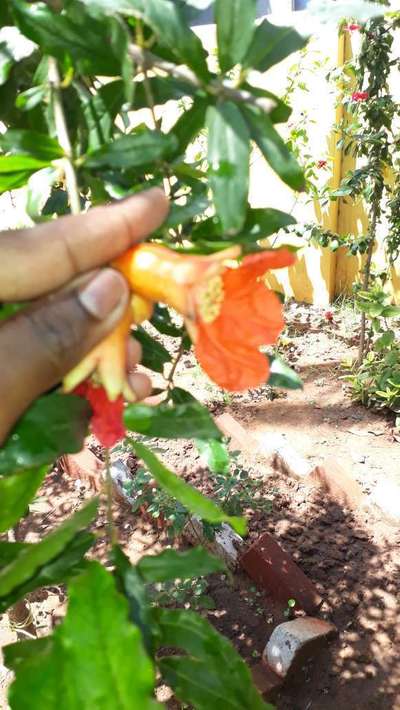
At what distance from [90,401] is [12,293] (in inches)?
4.8

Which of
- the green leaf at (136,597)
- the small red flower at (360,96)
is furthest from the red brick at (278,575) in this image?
the small red flower at (360,96)

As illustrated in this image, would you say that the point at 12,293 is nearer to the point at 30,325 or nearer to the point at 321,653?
the point at 30,325

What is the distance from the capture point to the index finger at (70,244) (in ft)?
1.87

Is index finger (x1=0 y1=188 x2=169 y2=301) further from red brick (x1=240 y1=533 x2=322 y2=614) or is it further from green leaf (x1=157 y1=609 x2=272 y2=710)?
red brick (x1=240 y1=533 x2=322 y2=614)

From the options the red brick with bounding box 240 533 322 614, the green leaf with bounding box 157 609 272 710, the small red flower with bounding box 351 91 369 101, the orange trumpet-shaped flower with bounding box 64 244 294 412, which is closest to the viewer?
the orange trumpet-shaped flower with bounding box 64 244 294 412

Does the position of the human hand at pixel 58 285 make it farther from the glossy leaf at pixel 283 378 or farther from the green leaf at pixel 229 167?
the glossy leaf at pixel 283 378

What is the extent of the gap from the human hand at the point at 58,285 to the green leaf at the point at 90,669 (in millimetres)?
205

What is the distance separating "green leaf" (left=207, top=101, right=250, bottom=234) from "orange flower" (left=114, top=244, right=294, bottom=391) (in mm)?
34

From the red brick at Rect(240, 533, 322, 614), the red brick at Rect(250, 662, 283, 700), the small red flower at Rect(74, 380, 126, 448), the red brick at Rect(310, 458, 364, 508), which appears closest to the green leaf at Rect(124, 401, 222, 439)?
the small red flower at Rect(74, 380, 126, 448)

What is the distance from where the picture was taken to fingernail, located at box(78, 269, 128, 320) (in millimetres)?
556

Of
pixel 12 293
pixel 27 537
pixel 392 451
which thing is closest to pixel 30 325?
pixel 12 293

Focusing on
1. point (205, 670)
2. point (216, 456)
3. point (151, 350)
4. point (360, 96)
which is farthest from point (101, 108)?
point (360, 96)

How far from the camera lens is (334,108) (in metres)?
3.04

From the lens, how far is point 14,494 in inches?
26.4
